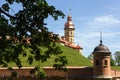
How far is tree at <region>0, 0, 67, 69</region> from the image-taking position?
868 centimetres

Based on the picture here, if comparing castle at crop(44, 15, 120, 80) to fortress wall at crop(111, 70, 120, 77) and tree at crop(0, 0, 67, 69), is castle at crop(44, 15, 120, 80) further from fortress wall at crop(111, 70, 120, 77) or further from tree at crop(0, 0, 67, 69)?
tree at crop(0, 0, 67, 69)

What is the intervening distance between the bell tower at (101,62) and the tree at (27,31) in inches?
1014

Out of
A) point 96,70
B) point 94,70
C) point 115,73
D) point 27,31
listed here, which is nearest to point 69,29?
point 115,73

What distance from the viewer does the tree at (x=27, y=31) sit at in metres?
8.68

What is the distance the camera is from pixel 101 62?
34.9 metres

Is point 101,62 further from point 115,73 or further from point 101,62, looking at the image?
point 115,73

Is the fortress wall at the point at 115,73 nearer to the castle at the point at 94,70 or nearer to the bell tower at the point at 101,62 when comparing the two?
the castle at the point at 94,70

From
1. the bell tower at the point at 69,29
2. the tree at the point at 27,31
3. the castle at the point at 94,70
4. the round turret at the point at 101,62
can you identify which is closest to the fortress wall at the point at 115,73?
the castle at the point at 94,70

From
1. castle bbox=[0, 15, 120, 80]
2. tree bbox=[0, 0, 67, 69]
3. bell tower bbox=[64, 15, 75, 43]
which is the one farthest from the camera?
bell tower bbox=[64, 15, 75, 43]

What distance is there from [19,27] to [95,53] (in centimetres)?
2641

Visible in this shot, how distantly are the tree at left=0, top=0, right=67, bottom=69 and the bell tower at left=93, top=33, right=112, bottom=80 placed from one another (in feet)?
84.5

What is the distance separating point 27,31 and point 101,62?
26.6 m

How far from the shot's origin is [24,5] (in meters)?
8.69

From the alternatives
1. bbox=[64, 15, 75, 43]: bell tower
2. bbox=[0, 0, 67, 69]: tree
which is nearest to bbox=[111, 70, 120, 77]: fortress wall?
bbox=[0, 0, 67, 69]: tree
